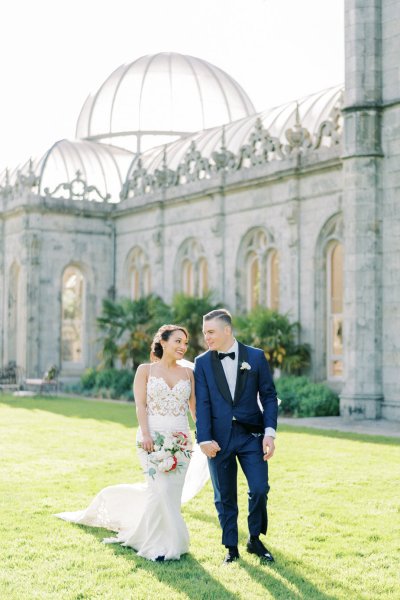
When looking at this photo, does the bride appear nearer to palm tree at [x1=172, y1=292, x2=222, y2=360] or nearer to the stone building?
the stone building

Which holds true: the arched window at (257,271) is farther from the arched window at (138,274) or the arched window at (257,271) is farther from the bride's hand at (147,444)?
the bride's hand at (147,444)

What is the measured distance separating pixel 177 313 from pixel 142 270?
19.5 feet

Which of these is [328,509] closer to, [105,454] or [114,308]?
[105,454]

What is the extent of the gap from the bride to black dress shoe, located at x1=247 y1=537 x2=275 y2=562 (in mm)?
564

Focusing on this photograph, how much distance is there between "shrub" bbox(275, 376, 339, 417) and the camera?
20406 millimetres

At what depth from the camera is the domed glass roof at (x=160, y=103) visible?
36.2 meters

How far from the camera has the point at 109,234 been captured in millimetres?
32500

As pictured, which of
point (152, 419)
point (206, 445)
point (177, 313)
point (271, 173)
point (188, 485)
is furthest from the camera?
point (177, 313)

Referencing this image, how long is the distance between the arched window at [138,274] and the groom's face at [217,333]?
2304cm

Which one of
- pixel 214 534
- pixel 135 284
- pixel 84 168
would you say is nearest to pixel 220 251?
pixel 135 284

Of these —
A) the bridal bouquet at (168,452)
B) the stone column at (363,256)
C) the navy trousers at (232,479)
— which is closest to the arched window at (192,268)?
the stone column at (363,256)

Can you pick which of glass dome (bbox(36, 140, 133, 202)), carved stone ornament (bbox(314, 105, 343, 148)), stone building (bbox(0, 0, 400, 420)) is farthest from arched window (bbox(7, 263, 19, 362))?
carved stone ornament (bbox(314, 105, 343, 148))

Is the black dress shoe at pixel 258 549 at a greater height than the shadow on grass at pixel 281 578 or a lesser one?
greater

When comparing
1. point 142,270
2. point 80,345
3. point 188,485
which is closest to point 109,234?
point 142,270
